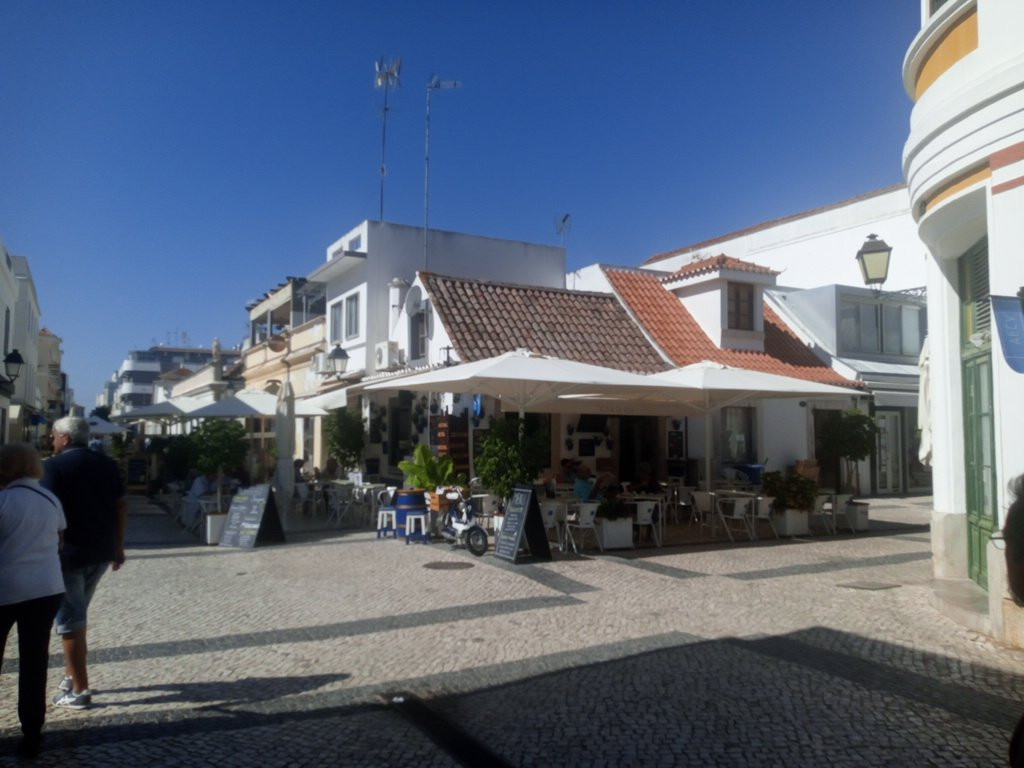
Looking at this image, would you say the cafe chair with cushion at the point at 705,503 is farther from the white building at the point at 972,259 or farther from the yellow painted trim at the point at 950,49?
the yellow painted trim at the point at 950,49

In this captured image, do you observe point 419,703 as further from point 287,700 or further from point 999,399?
point 999,399

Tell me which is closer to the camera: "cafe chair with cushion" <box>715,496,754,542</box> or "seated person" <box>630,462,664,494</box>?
"cafe chair with cushion" <box>715,496,754,542</box>

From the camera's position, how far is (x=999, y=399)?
6.48 meters

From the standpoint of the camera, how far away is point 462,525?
38.3 feet

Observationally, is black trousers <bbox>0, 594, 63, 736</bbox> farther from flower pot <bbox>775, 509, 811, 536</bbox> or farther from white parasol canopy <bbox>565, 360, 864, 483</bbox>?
flower pot <bbox>775, 509, 811, 536</bbox>

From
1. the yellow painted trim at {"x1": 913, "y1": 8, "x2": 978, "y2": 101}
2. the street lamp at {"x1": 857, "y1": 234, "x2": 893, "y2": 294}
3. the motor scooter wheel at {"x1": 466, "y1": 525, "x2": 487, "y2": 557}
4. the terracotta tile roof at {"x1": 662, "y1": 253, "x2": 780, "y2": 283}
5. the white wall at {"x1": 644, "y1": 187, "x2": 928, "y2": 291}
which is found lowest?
the motor scooter wheel at {"x1": 466, "y1": 525, "x2": 487, "y2": 557}

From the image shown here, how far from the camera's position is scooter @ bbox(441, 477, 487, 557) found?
36.9ft

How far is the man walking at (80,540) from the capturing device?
508 centimetres

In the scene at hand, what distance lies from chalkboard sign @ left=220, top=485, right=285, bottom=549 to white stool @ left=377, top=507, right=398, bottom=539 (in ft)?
4.96

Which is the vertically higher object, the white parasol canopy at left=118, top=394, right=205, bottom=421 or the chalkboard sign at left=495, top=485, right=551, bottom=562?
the white parasol canopy at left=118, top=394, right=205, bottom=421

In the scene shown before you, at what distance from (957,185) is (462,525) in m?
7.49

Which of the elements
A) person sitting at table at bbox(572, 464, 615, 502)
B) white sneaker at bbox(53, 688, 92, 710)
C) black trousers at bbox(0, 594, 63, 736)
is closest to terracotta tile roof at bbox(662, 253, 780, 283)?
person sitting at table at bbox(572, 464, 615, 502)

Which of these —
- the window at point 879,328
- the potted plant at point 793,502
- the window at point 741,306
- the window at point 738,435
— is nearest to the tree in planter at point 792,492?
the potted plant at point 793,502

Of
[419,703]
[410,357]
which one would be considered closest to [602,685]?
[419,703]
